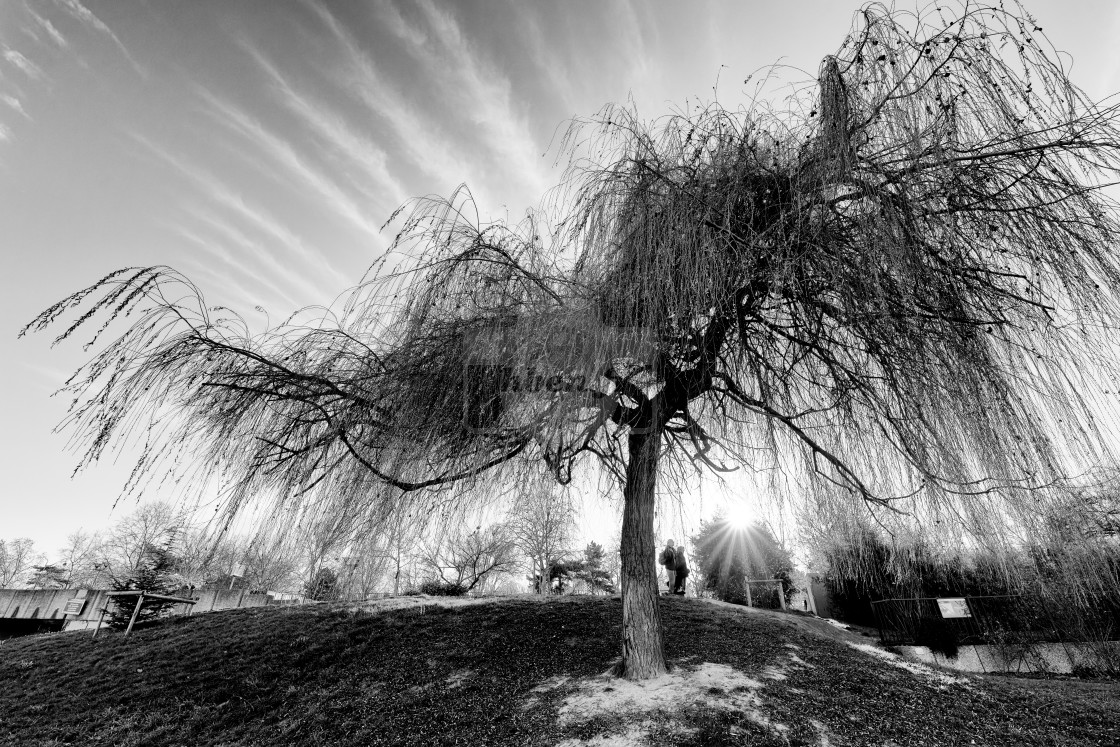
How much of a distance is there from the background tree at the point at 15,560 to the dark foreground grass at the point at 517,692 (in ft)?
189

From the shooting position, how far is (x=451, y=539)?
4.23 meters

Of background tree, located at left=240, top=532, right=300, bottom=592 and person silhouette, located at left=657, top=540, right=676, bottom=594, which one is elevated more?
person silhouette, located at left=657, top=540, right=676, bottom=594

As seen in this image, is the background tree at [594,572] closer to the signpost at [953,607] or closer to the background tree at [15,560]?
the signpost at [953,607]

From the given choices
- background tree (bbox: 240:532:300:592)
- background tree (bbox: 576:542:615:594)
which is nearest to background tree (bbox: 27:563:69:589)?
background tree (bbox: 576:542:615:594)

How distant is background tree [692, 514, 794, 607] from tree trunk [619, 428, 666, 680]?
36.8 feet

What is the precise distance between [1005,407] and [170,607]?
57.7 ft

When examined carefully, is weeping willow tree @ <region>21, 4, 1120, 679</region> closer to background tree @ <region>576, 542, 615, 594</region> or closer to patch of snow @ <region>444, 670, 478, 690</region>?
patch of snow @ <region>444, 670, 478, 690</region>

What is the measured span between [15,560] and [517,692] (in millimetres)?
69266

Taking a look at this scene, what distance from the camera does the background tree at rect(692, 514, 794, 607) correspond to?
52.0 feet

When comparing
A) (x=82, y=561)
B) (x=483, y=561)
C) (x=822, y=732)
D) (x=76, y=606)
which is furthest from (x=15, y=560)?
(x=822, y=732)

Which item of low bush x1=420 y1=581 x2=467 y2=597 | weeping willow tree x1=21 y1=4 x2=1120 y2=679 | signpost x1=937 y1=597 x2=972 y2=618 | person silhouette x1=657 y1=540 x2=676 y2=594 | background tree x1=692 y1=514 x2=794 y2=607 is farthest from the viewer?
background tree x1=692 y1=514 x2=794 y2=607

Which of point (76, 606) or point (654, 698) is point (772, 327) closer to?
point (654, 698)

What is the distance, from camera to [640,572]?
186 inches

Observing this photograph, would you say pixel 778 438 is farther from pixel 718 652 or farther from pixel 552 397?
pixel 718 652
